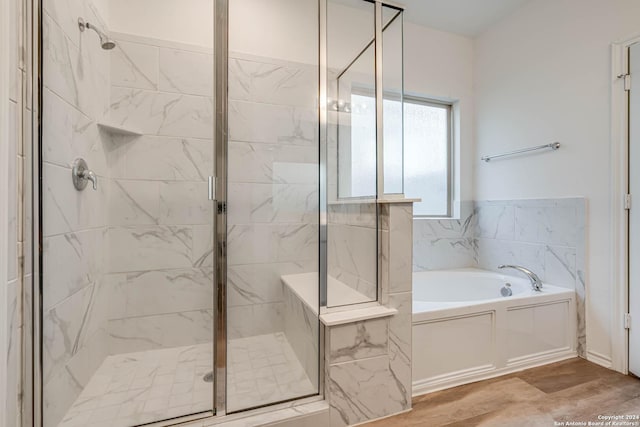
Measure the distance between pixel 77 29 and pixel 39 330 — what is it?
136 cm

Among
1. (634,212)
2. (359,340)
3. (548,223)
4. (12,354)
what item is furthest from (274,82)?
(634,212)

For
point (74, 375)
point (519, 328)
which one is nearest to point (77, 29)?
point (74, 375)

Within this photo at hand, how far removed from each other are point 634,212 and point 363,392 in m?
1.86

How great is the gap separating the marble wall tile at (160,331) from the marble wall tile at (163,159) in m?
0.89

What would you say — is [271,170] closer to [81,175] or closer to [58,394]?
[81,175]

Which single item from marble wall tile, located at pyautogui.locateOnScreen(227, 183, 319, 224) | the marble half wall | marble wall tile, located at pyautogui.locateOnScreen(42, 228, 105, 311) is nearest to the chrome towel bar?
the marble half wall

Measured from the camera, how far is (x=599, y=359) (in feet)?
6.05

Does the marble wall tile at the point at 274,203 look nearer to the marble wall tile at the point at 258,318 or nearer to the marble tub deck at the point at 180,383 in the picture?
the marble wall tile at the point at 258,318

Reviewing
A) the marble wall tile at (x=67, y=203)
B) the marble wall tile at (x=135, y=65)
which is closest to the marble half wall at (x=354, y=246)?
the marble wall tile at (x=67, y=203)

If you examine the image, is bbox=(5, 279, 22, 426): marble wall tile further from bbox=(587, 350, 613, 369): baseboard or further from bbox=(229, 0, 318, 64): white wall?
bbox=(587, 350, 613, 369): baseboard

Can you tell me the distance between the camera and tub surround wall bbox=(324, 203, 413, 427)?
1.30 meters

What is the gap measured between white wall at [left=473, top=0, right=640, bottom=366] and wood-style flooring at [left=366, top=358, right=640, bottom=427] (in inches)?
13.5

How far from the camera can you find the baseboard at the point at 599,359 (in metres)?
1.79

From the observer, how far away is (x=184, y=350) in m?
1.86
